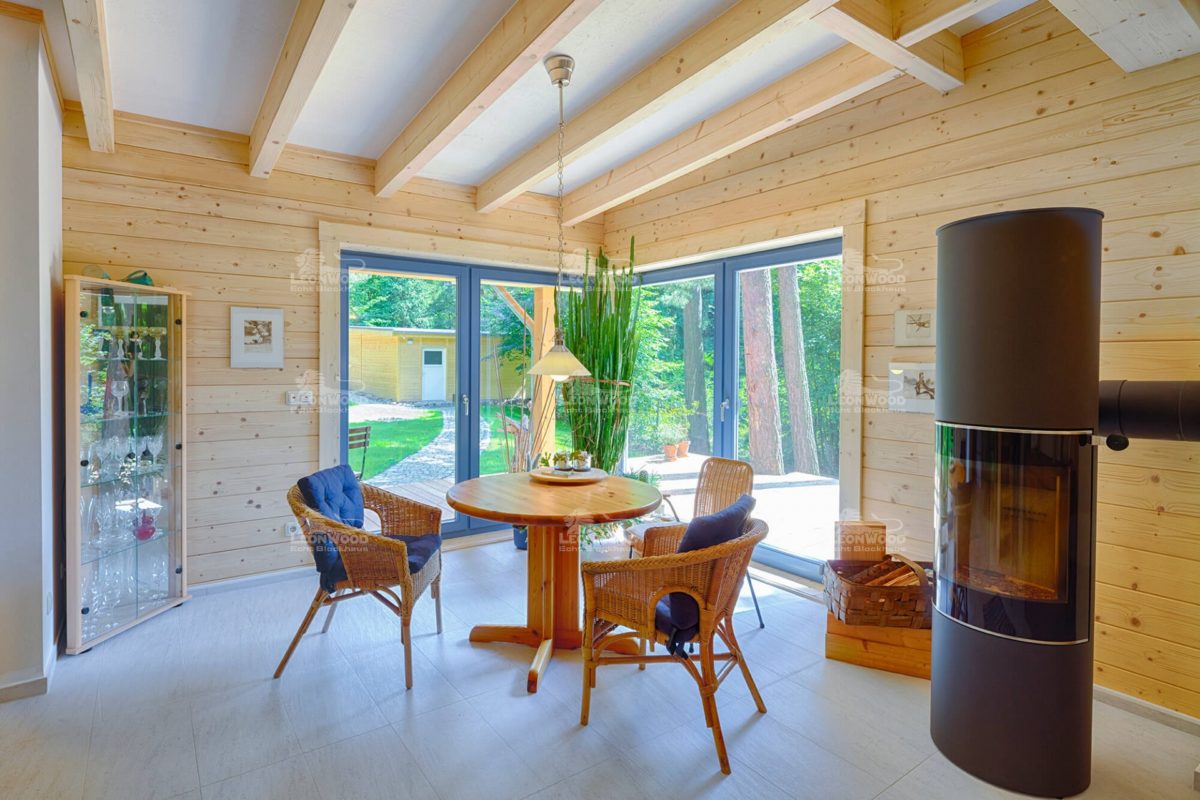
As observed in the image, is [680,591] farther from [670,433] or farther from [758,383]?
[670,433]

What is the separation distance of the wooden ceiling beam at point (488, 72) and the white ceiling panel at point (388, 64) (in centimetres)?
5

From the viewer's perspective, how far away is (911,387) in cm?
298

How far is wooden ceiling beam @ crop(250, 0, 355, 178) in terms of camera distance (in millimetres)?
2016

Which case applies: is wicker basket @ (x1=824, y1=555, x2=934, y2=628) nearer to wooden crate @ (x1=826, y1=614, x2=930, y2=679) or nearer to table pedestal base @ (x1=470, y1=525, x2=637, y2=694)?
wooden crate @ (x1=826, y1=614, x2=930, y2=679)

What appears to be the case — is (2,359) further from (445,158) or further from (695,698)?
(695,698)

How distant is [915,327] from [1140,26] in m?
1.31

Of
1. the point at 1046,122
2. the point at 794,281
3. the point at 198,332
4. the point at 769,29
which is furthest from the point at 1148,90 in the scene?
the point at 198,332

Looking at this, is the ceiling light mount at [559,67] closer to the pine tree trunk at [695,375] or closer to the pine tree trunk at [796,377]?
the pine tree trunk at [796,377]

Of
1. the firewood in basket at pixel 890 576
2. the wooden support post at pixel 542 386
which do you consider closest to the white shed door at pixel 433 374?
the wooden support post at pixel 542 386

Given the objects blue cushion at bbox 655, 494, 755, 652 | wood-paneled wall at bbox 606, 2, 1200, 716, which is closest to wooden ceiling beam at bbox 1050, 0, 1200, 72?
wood-paneled wall at bbox 606, 2, 1200, 716

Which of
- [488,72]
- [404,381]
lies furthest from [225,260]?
[488,72]

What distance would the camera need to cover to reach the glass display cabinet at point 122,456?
2732mm

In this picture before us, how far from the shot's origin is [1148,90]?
88.0 inches

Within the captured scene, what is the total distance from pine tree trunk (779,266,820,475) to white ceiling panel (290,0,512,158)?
2.27 meters
